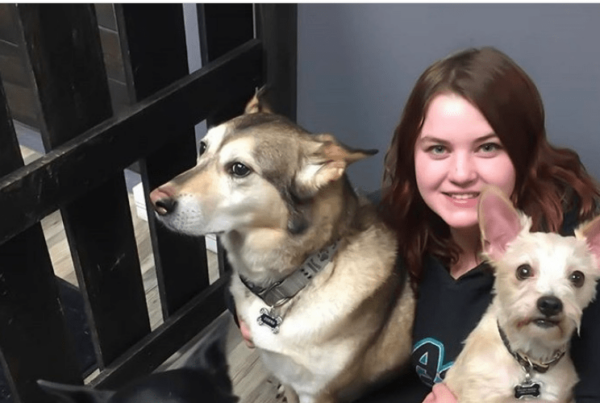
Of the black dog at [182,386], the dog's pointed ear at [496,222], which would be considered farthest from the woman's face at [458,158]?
the black dog at [182,386]

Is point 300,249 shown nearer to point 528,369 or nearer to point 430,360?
point 430,360

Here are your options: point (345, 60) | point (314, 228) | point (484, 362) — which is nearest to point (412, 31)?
point (345, 60)

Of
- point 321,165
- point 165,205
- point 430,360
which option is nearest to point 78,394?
point 165,205

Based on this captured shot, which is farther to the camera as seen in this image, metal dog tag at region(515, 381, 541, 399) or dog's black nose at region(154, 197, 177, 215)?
dog's black nose at region(154, 197, 177, 215)

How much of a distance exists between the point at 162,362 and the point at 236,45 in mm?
1175

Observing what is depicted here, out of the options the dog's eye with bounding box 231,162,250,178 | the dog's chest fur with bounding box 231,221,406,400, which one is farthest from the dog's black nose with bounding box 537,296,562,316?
the dog's eye with bounding box 231,162,250,178

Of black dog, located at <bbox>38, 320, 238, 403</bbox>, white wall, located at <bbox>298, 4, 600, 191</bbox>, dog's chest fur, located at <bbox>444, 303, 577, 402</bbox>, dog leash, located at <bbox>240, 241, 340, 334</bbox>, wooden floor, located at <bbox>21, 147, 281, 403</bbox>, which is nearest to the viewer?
dog's chest fur, located at <bbox>444, 303, 577, 402</bbox>

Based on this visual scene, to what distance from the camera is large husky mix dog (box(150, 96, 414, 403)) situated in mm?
1658

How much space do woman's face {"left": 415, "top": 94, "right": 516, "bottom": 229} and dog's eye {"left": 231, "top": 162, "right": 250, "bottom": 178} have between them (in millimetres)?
414

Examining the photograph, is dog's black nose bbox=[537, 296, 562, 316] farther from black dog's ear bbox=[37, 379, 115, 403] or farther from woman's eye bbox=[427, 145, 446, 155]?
black dog's ear bbox=[37, 379, 115, 403]

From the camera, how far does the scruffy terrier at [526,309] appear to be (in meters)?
1.30

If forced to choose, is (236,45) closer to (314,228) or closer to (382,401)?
(314,228)

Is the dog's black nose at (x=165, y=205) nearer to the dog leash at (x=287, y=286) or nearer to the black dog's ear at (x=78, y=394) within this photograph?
the dog leash at (x=287, y=286)

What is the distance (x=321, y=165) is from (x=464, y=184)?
13.3 inches
